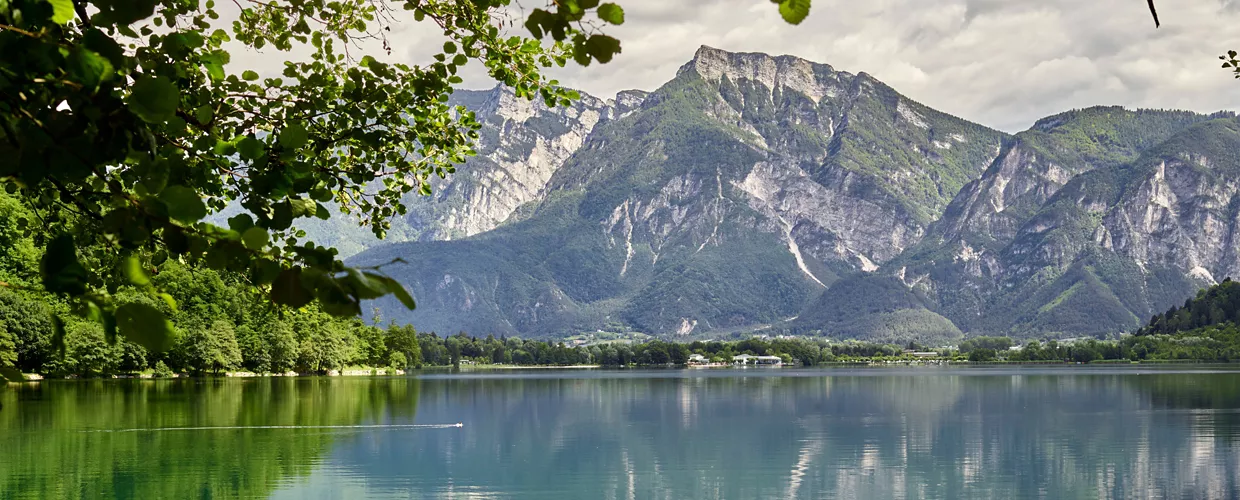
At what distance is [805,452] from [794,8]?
1913 inches

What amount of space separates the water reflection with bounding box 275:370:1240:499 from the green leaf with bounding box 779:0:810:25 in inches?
1288

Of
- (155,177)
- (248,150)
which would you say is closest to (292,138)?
(248,150)

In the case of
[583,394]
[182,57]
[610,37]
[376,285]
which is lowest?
[583,394]

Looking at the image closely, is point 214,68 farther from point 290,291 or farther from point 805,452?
point 805,452

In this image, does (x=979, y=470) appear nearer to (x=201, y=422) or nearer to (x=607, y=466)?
(x=607, y=466)

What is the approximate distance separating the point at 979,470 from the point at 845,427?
60.5 feet

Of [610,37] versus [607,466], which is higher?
[610,37]

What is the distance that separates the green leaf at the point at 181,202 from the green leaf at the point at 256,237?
17 cm

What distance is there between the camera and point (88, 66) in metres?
3.17

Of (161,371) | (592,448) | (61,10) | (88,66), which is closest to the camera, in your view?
(61,10)

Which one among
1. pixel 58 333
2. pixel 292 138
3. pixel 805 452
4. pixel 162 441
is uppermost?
pixel 292 138

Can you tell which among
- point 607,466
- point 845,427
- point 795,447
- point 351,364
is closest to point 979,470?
point 795,447

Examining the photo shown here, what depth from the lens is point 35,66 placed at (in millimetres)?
3320

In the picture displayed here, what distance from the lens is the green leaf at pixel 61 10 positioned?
9.96 feet
